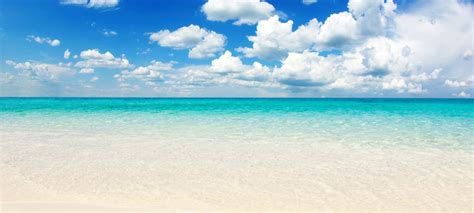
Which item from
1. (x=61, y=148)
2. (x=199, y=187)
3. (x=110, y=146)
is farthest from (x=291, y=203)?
(x=61, y=148)

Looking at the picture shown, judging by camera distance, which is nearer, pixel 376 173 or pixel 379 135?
pixel 376 173

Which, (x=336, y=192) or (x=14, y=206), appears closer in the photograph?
(x=14, y=206)

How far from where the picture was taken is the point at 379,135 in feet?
41.2

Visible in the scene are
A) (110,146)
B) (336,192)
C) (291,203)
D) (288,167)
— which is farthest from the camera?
(110,146)

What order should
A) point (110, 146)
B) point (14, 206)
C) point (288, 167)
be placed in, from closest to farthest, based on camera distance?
point (14, 206), point (288, 167), point (110, 146)

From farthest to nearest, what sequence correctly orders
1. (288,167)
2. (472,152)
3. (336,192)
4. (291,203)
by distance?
(472,152), (288,167), (336,192), (291,203)

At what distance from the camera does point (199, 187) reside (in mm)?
5590

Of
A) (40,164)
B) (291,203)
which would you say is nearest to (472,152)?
(291,203)

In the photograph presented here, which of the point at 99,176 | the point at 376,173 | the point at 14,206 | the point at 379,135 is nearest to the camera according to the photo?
the point at 14,206

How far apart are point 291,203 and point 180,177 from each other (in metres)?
2.38

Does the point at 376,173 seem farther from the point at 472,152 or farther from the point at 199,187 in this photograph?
the point at 472,152

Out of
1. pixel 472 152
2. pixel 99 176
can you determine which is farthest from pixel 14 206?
pixel 472 152

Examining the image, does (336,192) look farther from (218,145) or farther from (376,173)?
(218,145)

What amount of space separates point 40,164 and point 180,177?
3420 mm
